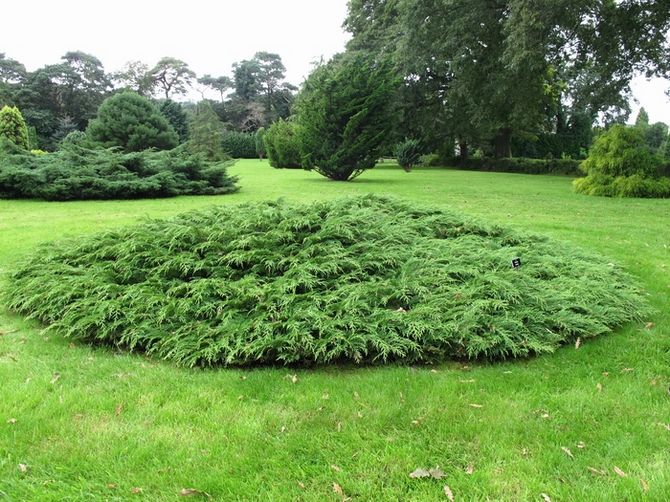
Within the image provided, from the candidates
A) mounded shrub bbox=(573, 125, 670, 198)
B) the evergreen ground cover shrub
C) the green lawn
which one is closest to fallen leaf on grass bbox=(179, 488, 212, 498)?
the green lawn

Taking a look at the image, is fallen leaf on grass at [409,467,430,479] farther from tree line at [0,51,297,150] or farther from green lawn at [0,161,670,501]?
tree line at [0,51,297,150]

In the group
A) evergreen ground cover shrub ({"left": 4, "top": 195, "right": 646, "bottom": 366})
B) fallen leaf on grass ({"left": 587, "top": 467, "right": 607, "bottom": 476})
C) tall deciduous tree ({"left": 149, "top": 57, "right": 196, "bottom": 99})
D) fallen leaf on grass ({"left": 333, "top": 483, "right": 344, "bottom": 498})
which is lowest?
fallen leaf on grass ({"left": 333, "top": 483, "right": 344, "bottom": 498})

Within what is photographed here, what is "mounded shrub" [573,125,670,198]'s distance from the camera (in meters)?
12.2

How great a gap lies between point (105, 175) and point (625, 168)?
13.5 m

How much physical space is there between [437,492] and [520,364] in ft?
4.37

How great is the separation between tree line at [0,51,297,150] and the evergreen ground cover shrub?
30864 mm

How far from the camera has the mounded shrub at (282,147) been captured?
21.8m

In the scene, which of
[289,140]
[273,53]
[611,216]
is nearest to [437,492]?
[611,216]

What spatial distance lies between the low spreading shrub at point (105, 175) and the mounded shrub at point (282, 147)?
381 inches

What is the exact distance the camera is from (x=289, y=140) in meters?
21.8

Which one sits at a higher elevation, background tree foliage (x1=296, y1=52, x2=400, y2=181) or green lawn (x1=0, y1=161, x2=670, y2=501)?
background tree foliage (x1=296, y1=52, x2=400, y2=181)

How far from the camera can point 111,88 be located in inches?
1687

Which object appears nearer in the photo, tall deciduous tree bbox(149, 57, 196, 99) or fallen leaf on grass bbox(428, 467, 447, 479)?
fallen leaf on grass bbox(428, 467, 447, 479)

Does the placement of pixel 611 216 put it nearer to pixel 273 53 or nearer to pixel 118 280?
pixel 118 280
